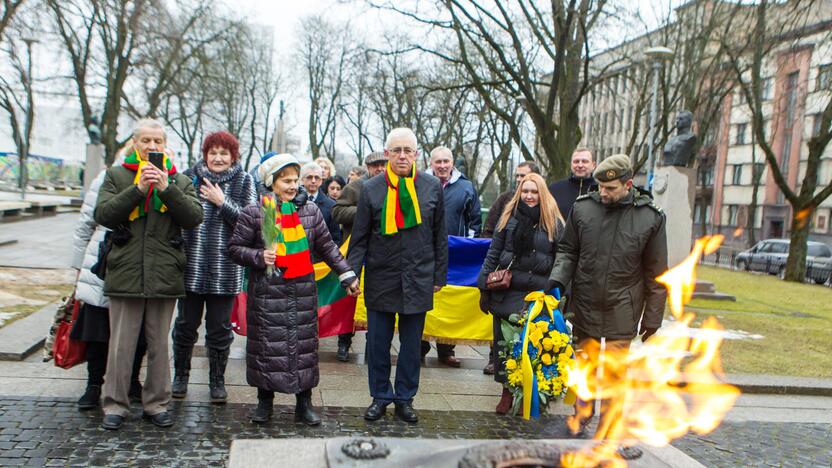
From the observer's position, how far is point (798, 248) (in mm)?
23500

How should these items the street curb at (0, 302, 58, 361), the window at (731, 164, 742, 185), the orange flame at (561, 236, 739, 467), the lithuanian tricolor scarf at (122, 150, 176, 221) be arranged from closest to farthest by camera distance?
the orange flame at (561, 236, 739, 467) < the lithuanian tricolor scarf at (122, 150, 176, 221) < the street curb at (0, 302, 58, 361) < the window at (731, 164, 742, 185)

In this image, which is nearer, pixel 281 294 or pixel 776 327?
pixel 281 294

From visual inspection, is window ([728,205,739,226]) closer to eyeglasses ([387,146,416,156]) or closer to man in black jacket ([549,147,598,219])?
man in black jacket ([549,147,598,219])

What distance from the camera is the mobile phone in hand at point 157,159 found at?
4.59 m

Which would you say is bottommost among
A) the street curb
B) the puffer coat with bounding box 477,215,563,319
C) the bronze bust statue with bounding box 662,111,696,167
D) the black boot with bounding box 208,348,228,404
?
the street curb

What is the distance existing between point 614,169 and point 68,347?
3.95 meters

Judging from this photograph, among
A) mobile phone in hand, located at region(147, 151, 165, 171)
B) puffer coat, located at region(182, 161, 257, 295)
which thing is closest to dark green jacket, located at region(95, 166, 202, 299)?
mobile phone in hand, located at region(147, 151, 165, 171)

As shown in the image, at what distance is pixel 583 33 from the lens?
53.3ft

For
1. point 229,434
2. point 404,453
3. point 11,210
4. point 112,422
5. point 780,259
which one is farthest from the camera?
point 780,259

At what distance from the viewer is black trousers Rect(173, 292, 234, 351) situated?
17.5ft

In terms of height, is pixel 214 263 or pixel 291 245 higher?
pixel 291 245

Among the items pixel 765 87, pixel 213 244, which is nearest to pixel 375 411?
pixel 213 244

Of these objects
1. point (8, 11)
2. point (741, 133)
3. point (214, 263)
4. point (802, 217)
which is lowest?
point (214, 263)

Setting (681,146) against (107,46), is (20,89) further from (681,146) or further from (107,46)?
(681,146)
